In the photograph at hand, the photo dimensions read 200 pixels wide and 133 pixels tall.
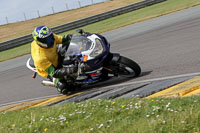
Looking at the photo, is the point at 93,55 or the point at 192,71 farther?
the point at 93,55

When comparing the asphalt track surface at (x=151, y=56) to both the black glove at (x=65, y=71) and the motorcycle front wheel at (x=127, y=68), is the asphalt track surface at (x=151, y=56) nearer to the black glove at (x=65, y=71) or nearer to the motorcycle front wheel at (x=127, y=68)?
the motorcycle front wheel at (x=127, y=68)

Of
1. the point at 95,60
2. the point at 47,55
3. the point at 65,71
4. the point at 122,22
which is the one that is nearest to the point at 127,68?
the point at 95,60

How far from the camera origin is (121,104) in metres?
5.13

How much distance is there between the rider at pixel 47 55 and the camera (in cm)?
736

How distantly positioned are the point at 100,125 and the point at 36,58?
3.78 m

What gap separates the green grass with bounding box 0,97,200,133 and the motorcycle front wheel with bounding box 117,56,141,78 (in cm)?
179

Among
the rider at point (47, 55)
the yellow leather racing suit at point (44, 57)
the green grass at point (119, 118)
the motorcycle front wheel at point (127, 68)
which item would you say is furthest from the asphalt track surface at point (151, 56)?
the green grass at point (119, 118)

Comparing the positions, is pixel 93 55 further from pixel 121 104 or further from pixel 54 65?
pixel 121 104

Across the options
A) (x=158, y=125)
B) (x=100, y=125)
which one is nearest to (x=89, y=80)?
(x=100, y=125)

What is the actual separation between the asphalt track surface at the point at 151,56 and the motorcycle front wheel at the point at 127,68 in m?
0.17

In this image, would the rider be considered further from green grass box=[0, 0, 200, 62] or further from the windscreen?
green grass box=[0, 0, 200, 62]

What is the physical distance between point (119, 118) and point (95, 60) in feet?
9.55

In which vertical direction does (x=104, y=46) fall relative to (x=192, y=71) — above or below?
above

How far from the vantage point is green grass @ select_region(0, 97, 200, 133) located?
371 cm
